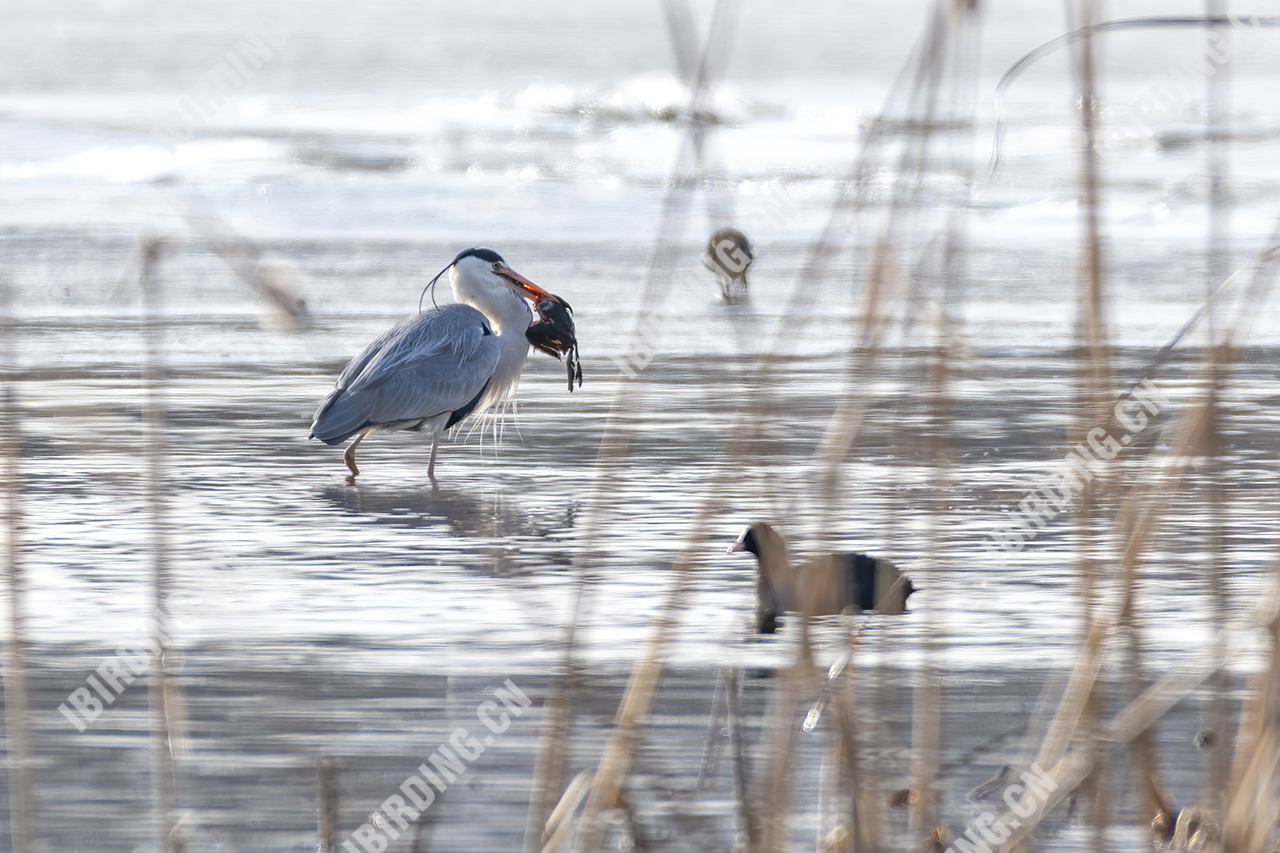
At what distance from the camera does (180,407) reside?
10.4 meters

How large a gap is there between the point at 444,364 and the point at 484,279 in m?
0.66

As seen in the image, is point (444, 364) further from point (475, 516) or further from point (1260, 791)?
point (1260, 791)

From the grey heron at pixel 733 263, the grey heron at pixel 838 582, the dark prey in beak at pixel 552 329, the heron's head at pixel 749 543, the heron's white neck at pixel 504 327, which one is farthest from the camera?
the grey heron at pixel 733 263

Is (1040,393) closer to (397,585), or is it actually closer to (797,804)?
(397,585)

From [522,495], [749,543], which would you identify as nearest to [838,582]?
[749,543]

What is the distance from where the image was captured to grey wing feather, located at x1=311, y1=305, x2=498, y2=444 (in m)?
9.14

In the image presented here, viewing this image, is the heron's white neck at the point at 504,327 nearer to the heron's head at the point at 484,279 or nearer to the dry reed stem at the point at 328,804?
the heron's head at the point at 484,279

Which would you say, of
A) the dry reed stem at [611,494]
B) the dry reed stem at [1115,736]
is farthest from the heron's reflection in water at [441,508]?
the dry reed stem at [1115,736]

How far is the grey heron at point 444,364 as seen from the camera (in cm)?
918

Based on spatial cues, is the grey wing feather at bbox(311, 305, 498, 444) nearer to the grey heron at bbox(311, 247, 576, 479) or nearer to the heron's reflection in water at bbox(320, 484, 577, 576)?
the grey heron at bbox(311, 247, 576, 479)

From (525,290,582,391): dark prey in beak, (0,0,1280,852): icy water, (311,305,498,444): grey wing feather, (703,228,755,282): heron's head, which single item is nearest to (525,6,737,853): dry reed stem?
(0,0,1280,852): icy water

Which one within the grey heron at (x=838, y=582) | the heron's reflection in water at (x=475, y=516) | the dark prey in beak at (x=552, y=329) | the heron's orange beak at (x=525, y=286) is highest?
the heron's orange beak at (x=525, y=286)

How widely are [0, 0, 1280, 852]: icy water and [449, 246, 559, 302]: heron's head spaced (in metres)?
0.77

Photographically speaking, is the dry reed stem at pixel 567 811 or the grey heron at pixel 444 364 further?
the grey heron at pixel 444 364
